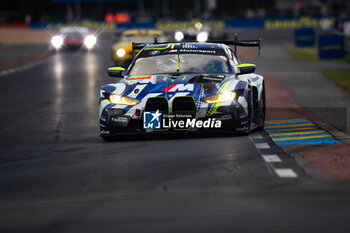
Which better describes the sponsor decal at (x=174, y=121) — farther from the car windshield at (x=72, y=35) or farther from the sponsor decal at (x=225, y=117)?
the car windshield at (x=72, y=35)

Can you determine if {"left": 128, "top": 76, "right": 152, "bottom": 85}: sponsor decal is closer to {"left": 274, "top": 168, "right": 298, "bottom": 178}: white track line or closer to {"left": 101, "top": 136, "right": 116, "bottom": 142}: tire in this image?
{"left": 101, "top": 136, "right": 116, "bottom": 142}: tire

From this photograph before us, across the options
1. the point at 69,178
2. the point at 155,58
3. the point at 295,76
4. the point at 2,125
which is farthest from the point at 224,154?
the point at 295,76

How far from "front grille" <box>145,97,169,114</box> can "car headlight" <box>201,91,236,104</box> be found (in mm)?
516

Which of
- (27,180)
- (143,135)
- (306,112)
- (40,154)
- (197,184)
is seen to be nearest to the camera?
(197,184)

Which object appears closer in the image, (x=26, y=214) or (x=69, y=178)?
(x=26, y=214)

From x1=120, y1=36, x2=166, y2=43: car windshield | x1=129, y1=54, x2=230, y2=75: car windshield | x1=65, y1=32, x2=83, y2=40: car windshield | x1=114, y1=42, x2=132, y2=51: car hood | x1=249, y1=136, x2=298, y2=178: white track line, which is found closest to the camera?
x1=249, y1=136, x2=298, y2=178: white track line

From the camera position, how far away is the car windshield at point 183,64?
1286 centimetres

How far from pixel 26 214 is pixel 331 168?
3657 mm

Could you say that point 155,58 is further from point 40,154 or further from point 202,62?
point 40,154

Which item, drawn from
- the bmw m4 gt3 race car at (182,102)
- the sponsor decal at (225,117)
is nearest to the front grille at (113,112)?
the bmw m4 gt3 race car at (182,102)

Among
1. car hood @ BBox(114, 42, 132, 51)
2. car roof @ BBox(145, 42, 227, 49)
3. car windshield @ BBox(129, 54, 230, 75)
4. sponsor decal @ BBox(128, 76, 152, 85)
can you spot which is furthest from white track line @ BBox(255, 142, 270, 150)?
car hood @ BBox(114, 42, 132, 51)

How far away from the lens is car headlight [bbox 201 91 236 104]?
11.7 m

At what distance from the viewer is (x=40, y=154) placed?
11.3 m

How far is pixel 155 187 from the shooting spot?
8406mm
